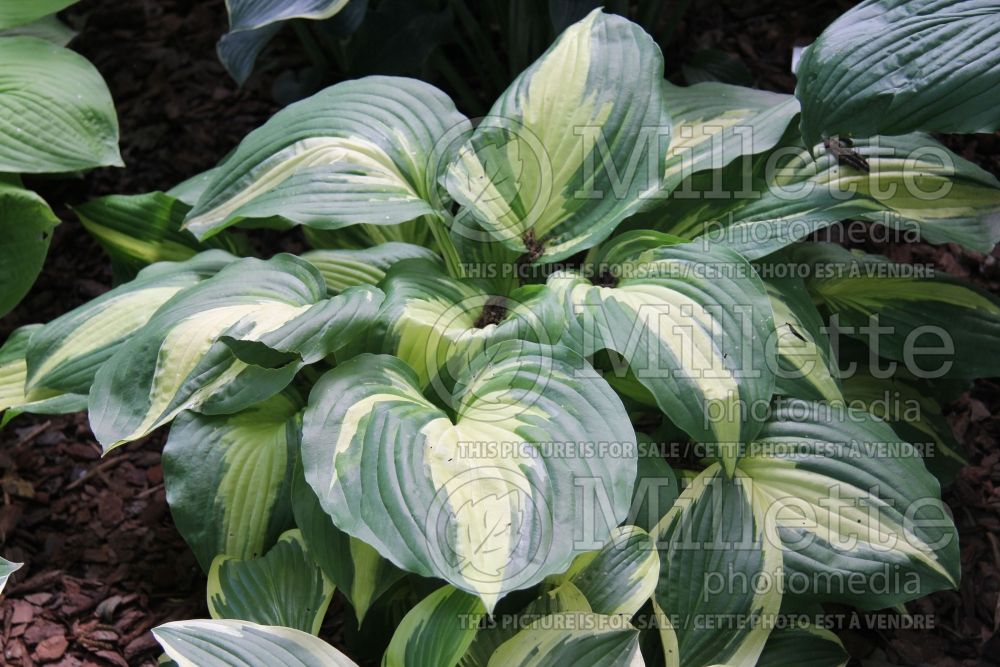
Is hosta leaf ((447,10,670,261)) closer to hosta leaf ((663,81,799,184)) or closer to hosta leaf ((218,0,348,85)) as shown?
hosta leaf ((663,81,799,184))

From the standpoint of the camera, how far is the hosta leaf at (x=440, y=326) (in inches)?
48.9

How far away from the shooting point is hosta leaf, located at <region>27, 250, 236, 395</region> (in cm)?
133

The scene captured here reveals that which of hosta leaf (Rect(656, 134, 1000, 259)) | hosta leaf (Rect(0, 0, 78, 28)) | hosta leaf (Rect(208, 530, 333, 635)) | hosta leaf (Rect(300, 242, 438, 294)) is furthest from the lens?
hosta leaf (Rect(0, 0, 78, 28))

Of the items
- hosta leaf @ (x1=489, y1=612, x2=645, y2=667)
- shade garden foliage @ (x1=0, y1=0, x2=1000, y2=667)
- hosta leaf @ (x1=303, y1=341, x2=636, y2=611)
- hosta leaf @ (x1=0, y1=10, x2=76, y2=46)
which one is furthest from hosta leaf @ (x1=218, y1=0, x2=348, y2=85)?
hosta leaf @ (x1=489, y1=612, x2=645, y2=667)

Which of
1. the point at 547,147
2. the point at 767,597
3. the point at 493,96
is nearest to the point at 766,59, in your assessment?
the point at 493,96

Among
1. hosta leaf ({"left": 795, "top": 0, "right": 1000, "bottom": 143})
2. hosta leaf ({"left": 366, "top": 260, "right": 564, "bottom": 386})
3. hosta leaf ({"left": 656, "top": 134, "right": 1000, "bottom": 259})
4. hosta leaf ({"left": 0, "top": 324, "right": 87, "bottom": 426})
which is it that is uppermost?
hosta leaf ({"left": 795, "top": 0, "right": 1000, "bottom": 143})

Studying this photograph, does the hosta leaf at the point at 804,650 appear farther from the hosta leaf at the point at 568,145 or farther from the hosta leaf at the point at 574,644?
the hosta leaf at the point at 568,145

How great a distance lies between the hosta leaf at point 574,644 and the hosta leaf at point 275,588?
25 cm

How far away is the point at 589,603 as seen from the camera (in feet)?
3.83

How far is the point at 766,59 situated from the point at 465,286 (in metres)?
1.06

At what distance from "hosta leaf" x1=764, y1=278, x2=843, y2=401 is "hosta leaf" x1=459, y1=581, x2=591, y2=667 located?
393 millimetres

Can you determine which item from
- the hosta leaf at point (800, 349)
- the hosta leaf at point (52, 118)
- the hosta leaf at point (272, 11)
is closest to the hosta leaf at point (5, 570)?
the hosta leaf at point (52, 118)

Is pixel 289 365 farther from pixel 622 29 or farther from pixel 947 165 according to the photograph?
pixel 947 165

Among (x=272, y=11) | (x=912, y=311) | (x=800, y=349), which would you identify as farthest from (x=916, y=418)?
(x=272, y=11)
